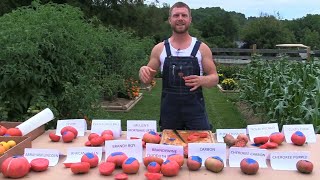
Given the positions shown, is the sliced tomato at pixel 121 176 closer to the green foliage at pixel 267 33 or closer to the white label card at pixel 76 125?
the white label card at pixel 76 125

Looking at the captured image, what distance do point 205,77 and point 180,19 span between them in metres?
0.47

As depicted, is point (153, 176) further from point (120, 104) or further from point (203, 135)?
point (120, 104)

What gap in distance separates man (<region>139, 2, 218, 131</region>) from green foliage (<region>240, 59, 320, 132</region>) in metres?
2.33

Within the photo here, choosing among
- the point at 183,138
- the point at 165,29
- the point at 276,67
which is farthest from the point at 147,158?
the point at 165,29

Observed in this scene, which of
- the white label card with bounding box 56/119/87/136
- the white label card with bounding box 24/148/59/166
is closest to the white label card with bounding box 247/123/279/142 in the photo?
the white label card with bounding box 56/119/87/136

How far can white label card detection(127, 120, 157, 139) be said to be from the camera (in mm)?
2824

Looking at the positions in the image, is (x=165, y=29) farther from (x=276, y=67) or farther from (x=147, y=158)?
(x=147, y=158)

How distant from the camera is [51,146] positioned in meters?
2.68

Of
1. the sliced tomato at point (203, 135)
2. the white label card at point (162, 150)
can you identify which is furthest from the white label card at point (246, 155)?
the sliced tomato at point (203, 135)

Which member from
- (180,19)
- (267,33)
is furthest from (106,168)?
(267,33)

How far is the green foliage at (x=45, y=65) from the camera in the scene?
467 cm

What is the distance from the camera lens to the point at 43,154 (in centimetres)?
234

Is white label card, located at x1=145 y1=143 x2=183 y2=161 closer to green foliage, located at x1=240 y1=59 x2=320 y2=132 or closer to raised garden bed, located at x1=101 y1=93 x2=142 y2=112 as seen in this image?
green foliage, located at x1=240 y1=59 x2=320 y2=132

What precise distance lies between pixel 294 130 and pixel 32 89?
9.87 ft
